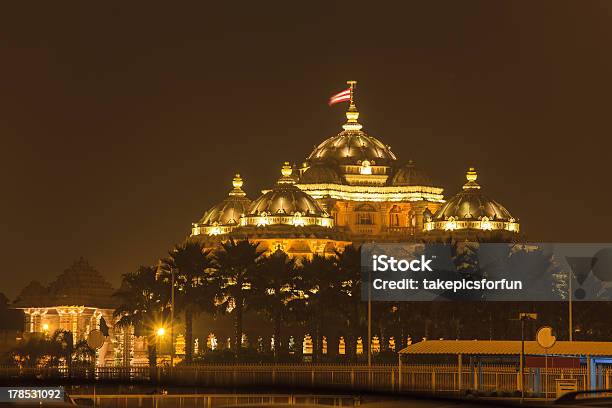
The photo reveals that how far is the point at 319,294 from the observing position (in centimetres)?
15150

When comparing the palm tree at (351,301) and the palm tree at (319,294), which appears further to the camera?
the palm tree at (319,294)

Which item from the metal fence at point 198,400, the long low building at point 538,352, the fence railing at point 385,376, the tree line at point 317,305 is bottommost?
the metal fence at point 198,400

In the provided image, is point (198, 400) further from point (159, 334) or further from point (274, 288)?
point (274, 288)

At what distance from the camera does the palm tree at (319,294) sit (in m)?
150

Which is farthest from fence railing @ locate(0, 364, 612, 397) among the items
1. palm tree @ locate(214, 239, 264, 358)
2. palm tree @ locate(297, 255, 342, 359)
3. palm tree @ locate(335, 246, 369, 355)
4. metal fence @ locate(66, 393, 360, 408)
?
palm tree @ locate(214, 239, 264, 358)

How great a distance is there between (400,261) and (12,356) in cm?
3755

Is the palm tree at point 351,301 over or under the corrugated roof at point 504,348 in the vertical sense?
over

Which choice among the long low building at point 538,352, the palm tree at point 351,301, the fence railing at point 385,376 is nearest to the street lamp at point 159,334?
the palm tree at point 351,301

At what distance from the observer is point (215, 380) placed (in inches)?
3952

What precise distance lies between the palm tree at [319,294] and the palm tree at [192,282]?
7335 millimetres

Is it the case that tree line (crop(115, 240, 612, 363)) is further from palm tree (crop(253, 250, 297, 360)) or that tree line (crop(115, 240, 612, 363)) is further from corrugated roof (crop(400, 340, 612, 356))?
corrugated roof (crop(400, 340, 612, 356))

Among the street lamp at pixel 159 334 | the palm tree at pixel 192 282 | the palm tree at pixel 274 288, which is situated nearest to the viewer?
the street lamp at pixel 159 334

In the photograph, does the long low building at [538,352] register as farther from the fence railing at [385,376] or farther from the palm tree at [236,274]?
the palm tree at [236,274]

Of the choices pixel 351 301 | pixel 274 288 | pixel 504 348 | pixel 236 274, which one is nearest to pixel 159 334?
pixel 236 274
